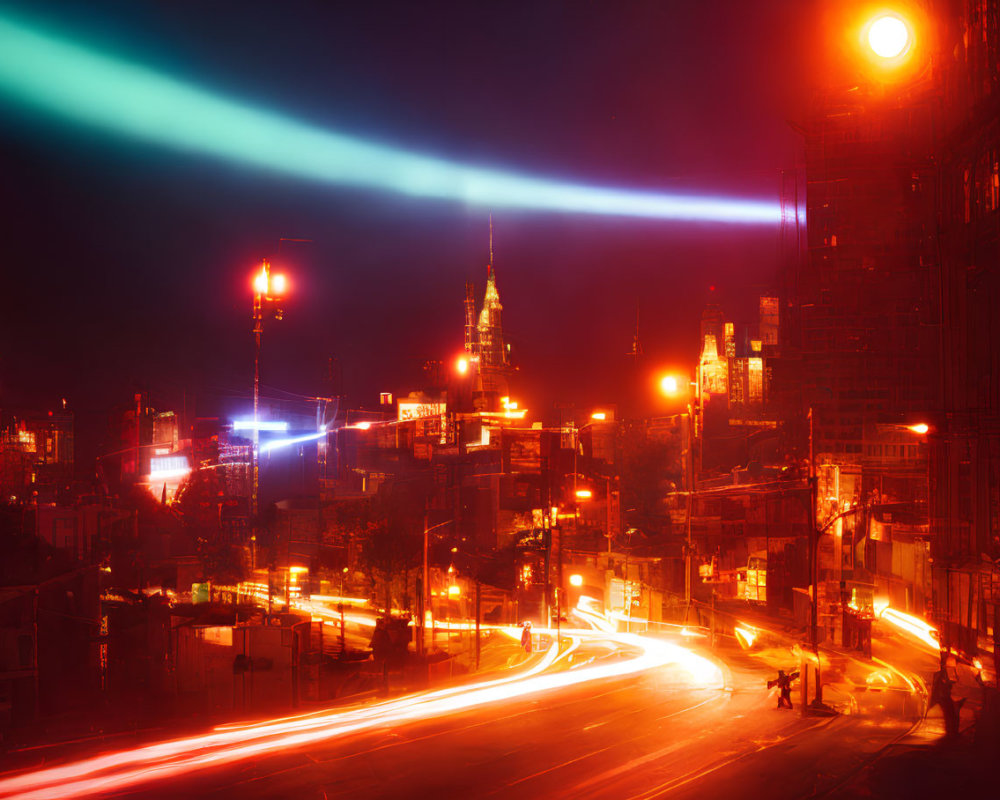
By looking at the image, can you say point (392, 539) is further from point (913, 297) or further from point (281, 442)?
point (913, 297)

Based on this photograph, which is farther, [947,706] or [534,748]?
[534,748]

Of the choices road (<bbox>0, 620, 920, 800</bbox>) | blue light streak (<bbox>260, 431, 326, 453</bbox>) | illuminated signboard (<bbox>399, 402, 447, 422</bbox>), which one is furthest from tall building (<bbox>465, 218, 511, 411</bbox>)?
road (<bbox>0, 620, 920, 800</bbox>)

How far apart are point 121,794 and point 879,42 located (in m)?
16.2

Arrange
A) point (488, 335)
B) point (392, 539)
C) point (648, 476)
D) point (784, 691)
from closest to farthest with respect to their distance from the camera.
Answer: point (784, 691) → point (392, 539) → point (648, 476) → point (488, 335)

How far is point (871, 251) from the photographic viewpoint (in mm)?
41312

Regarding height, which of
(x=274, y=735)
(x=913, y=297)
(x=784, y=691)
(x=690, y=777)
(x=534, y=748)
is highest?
(x=913, y=297)

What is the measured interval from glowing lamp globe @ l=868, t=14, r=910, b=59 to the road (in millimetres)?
11707

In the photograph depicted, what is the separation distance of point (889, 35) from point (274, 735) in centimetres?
1709

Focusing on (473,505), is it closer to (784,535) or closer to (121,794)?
(784,535)

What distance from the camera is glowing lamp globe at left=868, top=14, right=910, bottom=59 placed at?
9906 mm

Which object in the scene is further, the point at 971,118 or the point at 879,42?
the point at 971,118

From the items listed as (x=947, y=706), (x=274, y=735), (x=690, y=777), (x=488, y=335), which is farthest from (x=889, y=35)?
(x=488, y=335)

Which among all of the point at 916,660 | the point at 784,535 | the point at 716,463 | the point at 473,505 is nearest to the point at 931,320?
the point at 916,660

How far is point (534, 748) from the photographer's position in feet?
55.7
